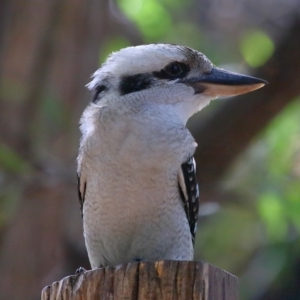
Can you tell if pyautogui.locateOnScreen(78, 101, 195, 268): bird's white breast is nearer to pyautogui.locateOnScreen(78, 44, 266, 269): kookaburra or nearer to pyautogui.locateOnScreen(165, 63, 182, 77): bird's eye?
pyautogui.locateOnScreen(78, 44, 266, 269): kookaburra

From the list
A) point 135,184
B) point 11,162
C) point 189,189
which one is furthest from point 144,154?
point 11,162

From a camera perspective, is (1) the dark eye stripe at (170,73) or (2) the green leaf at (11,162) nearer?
(1) the dark eye stripe at (170,73)

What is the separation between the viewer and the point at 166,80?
11.2 feet

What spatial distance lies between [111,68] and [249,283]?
14.1 feet

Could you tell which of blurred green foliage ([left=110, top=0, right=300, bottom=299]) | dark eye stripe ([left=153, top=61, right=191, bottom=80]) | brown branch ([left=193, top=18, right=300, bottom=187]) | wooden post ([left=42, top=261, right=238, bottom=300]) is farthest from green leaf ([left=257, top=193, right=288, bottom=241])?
wooden post ([left=42, top=261, right=238, bottom=300])

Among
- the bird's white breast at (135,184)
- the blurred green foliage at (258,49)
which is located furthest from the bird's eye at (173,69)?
the blurred green foliage at (258,49)

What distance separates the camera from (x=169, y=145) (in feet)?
10.5

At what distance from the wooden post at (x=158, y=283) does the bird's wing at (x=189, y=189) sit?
38.9 inches

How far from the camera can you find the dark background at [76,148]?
5441 mm

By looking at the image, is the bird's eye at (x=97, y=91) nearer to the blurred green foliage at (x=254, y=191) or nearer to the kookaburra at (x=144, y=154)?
the kookaburra at (x=144, y=154)

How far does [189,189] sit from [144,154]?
35cm

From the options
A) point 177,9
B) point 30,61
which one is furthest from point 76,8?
point 177,9

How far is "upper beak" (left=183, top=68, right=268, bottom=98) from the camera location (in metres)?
3.51

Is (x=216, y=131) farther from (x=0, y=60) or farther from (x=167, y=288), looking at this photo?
(x=167, y=288)
